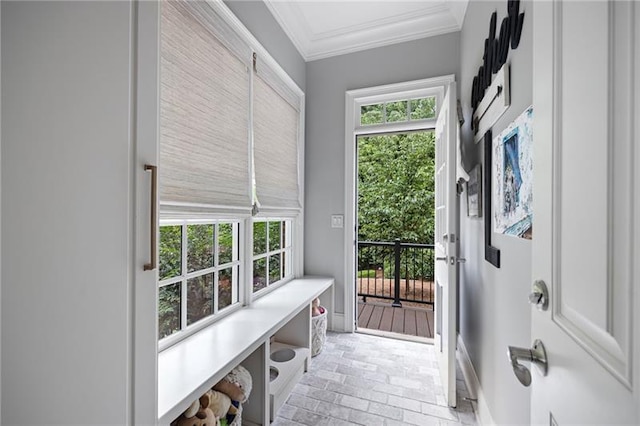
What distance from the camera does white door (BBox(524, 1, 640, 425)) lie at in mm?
354

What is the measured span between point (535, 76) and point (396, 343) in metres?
2.49

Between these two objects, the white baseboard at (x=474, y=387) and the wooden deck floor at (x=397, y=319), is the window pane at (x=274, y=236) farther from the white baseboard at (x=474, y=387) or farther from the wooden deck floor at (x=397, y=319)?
the white baseboard at (x=474, y=387)

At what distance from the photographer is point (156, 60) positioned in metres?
0.82

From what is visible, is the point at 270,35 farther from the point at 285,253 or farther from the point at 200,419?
the point at 200,419

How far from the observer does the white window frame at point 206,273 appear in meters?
1.39

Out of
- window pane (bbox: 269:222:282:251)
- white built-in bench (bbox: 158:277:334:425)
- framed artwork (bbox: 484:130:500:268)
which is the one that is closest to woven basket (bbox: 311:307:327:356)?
white built-in bench (bbox: 158:277:334:425)

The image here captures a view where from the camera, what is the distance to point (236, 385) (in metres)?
1.34

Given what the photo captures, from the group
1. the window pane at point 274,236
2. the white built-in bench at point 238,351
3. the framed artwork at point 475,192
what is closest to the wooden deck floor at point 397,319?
the white built-in bench at point 238,351

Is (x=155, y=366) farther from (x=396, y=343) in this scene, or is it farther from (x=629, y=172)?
(x=396, y=343)

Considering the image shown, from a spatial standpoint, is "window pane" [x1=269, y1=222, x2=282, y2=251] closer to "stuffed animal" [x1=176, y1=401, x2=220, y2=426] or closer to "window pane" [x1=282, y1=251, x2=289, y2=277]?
"window pane" [x1=282, y1=251, x2=289, y2=277]

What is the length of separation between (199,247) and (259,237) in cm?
66

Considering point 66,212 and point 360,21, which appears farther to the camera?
point 360,21

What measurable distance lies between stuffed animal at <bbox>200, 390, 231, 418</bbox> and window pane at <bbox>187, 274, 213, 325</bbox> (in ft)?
1.39

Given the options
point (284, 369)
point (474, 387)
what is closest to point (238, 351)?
point (284, 369)
